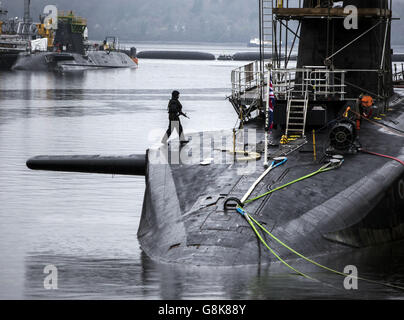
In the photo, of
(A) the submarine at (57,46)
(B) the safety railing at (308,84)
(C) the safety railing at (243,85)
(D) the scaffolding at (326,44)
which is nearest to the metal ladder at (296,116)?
(B) the safety railing at (308,84)

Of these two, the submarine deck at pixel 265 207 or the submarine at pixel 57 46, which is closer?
the submarine deck at pixel 265 207

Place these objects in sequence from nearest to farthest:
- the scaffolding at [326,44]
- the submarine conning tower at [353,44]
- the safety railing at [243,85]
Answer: the scaffolding at [326,44], the submarine conning tower at [353,44], the safety railing at [243,85]

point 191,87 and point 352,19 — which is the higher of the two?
point 352,19

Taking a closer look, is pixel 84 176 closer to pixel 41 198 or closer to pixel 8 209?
pixel 41 198

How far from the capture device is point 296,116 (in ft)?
76.5

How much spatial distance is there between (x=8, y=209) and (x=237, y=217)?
33.9 ft

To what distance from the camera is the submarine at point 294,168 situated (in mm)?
16109

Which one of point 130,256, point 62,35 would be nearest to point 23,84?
point 62,35

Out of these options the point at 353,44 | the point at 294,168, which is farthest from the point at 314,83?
the point at 294,168

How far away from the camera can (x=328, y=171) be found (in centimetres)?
1903

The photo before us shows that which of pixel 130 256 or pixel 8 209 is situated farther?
pixel 8 209

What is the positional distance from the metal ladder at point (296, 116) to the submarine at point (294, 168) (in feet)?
0.13

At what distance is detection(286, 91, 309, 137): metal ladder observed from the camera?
22750 mm

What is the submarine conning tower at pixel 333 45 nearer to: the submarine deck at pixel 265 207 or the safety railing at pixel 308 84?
the safety railing at pixel 308 84
